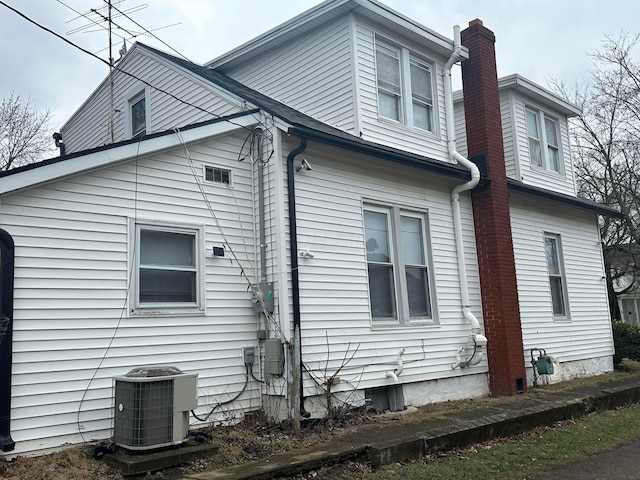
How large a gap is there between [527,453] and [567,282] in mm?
7415

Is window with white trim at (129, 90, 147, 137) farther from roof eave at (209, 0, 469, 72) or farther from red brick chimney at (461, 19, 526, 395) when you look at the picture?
red brick chimney at (461, 19, 526, 395)

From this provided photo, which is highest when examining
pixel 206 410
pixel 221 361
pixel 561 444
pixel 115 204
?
pixel 115 204

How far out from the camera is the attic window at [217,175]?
26.3 feet

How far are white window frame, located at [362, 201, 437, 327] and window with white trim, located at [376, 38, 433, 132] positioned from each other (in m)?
1.67

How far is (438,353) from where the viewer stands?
9.79m

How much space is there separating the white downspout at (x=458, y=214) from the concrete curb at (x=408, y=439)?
125 cm

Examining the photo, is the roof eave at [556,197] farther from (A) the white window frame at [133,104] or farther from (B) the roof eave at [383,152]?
(A) the white window frame at [133,104]

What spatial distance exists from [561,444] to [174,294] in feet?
16.7

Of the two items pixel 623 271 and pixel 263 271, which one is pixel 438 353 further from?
pixel 623 271

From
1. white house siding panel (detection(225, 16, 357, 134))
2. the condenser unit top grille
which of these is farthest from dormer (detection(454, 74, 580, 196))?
the condenser unit top grille

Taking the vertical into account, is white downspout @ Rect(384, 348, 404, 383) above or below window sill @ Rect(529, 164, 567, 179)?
below

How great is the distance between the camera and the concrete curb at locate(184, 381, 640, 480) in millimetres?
5645

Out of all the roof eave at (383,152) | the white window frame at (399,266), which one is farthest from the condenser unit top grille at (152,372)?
the white window frame at (399,266)

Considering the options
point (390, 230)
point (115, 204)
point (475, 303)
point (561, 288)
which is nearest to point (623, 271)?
point (561, 288)
